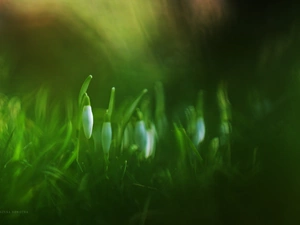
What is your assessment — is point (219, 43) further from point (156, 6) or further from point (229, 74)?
point (156, 6)

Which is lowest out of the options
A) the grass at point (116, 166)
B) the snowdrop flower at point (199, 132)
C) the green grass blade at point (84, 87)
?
the grass at point (116, 166)

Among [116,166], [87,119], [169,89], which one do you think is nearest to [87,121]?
A: [87,119]

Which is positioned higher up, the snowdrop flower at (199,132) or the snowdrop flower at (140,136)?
the snowdrop flower at (199,132)

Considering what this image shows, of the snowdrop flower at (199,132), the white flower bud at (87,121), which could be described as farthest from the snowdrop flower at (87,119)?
the snowdrop flower at (199,132)

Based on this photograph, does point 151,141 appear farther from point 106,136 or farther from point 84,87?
point 84,87

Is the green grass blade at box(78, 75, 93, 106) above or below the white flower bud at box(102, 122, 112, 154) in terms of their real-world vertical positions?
above

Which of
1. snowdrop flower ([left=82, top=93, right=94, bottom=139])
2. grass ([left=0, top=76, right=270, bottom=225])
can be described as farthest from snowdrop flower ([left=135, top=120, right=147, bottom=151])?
snowdrop flower ([left=82, top=93, right=94, bottom=139])

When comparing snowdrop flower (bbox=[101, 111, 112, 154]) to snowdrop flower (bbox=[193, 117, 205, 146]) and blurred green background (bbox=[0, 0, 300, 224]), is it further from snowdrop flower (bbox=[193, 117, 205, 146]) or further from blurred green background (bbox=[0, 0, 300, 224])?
snowdrop flower (bbox=[193, 117, 205, 146])

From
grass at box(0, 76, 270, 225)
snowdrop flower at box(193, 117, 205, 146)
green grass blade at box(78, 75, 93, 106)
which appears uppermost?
green grass blade at box(78, 75, 93, 106)

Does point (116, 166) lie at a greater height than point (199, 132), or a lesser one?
lesser

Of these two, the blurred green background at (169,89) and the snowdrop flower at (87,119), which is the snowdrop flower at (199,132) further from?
the snowdrop flower at (87,119)
